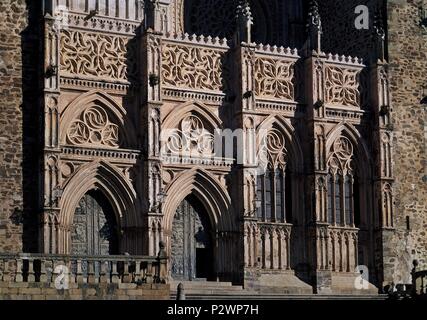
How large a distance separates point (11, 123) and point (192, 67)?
6199 millimetres

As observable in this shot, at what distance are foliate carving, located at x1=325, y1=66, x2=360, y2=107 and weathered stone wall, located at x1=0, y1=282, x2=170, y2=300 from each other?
11645 mm

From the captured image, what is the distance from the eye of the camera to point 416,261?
3650 cm

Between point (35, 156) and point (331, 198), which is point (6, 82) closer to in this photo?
point (35, 156)

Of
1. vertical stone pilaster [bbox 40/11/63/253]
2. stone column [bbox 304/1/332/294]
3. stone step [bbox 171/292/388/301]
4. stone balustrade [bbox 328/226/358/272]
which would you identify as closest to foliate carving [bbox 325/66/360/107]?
stone column [bbox 304/1/332/294]

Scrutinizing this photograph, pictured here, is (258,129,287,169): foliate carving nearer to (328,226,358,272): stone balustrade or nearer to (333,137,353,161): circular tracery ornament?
(333,137,353,161): circular tracery ornament

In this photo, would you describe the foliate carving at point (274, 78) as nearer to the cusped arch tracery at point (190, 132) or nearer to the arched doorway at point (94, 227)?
the cusped arch tracery at point (190, 132)

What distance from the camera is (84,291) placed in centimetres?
2853

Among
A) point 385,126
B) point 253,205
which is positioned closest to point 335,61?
point 385,126

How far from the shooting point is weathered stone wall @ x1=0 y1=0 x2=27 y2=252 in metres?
33.1

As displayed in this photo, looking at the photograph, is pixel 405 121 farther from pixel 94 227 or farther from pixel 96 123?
pixel 94 227

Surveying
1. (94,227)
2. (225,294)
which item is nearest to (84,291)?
(94,227)

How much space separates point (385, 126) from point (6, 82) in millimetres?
12924

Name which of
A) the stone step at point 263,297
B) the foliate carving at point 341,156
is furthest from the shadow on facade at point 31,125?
the foliate carving at point 341,156

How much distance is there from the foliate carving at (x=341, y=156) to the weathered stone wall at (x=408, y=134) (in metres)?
1.65
